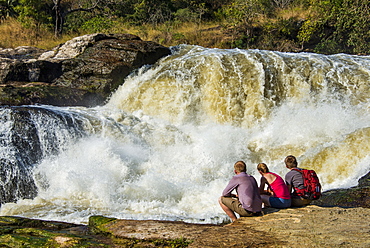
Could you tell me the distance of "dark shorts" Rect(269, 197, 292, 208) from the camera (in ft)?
15.7

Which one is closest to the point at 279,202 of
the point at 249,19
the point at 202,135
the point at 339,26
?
the point at 202,135

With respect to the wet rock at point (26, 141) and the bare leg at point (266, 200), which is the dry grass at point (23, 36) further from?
the bare leg at point (266, 200)

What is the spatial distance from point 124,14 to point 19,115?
18.0 meters

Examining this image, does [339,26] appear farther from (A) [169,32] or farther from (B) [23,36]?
(B) [23,36]

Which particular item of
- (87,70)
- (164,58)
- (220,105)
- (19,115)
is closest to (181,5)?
(164,58)

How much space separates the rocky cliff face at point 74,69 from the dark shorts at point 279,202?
306 inches

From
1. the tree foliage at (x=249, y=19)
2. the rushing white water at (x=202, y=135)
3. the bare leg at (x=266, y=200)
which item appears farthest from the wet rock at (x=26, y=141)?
the tree foliage at (x=249, y=19)

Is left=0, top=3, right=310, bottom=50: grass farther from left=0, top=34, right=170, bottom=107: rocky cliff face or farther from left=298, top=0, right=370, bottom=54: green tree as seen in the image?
left=0, top=34, right=170, bottom=107: rocky cliff face

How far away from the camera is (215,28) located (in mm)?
21438

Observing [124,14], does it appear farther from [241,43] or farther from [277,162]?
[277,162]

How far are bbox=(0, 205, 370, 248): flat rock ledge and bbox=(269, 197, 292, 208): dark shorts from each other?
0.21m

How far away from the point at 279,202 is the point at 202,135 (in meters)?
4.86

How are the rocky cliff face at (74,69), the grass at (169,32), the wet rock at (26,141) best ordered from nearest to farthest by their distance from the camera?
the wet rock at (26,141), the rocky cliff face at (74,69), the grass at (169,32)

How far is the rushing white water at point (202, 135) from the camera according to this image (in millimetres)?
6480
